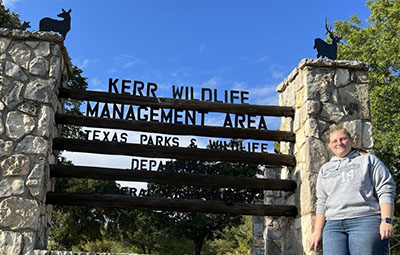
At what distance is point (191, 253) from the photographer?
25516mm

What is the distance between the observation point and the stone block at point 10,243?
15.0 feet

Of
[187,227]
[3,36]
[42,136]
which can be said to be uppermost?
[3,36]

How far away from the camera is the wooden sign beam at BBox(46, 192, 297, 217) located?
512 cm

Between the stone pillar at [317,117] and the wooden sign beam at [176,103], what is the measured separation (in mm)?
390

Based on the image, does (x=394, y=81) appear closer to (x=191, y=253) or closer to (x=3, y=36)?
(x=3, y=36)

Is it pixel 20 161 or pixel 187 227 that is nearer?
pixel 20 161

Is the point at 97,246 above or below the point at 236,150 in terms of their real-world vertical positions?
below

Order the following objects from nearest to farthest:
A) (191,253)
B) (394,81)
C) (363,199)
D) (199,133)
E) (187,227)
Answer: (363,199) < (199,133) < (394,81) < (187,227) < (191,253)

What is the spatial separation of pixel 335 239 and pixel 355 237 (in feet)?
0.53

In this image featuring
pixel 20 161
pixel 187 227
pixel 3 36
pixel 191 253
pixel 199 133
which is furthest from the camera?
pixel 191 253

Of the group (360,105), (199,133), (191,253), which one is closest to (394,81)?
(360,105)

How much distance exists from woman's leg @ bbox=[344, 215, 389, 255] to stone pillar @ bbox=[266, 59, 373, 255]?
2073 mm

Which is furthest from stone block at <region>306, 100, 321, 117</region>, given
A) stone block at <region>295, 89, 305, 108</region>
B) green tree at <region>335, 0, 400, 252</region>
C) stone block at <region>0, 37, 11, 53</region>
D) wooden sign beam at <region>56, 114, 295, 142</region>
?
green tree at <region>335, 0, 400, 252</region>

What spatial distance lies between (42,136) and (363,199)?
144 inches
